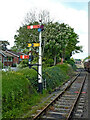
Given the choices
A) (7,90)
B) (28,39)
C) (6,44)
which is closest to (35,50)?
(28,39)

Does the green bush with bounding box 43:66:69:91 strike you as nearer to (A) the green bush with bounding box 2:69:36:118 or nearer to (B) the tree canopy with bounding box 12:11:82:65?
(A) the green bush with bounding box 2:69:36:118

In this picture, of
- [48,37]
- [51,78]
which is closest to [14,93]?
[51,78]

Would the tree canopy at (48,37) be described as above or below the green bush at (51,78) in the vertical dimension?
above

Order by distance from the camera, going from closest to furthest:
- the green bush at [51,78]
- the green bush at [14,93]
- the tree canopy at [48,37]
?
the green bush at [14,93] < the green bush at [51,78] < the tree canopy at [48,37]

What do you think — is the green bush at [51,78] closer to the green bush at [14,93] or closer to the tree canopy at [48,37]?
the green bush at [14,93]

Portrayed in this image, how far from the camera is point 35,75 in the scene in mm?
10984

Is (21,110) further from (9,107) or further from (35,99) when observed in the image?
(35,99)

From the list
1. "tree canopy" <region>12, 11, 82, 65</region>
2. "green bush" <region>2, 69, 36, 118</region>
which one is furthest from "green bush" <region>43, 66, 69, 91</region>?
"tree canopy" <region>12, 11, 82, 65</region>

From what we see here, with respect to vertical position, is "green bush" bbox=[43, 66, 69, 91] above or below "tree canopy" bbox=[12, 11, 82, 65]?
below

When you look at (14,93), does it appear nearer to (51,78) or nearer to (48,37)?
(51,78)

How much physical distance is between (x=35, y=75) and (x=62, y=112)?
4.09 meters

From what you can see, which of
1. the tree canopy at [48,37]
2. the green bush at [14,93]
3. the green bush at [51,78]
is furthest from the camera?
the tree canopy at [48,37]

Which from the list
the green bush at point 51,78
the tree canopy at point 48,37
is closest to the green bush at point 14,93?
the green bush at point 51,78

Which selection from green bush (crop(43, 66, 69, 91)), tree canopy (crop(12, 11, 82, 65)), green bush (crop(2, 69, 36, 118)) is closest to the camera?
green bush (crop(2, 69, 36, 118))
